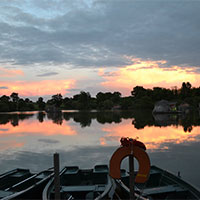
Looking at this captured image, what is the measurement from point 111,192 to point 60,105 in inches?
6377

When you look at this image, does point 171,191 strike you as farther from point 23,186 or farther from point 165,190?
point 23,186

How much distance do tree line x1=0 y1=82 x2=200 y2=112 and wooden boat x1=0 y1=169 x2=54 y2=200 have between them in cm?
9665

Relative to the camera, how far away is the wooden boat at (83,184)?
898 cm

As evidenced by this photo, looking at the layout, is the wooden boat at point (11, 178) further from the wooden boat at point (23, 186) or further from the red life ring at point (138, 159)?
the red life ring at point (138, 159)

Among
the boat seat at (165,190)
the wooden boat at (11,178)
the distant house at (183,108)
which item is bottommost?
the wooden boat at (11,178)

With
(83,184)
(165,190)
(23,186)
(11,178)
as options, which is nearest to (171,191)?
(165,190)

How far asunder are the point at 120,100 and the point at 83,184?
451 ft

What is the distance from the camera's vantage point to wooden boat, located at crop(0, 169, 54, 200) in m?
8.73

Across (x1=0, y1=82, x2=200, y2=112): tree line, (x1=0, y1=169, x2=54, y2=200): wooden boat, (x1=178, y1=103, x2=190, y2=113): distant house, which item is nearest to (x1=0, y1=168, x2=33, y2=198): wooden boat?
(x1=0, y1=169, x2=54, y2=200): wooden boat

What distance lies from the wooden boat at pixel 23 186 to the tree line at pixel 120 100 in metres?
96.7

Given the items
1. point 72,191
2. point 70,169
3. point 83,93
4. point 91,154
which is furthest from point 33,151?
point 83,93

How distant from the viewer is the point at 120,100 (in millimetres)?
148125

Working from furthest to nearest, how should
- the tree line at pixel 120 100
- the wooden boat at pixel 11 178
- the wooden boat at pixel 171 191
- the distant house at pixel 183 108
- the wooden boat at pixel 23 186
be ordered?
the tree line at pixel 120 100
the distant house at pixel 183 108
the wooden boat at pixel 11 178
the wooden boat at pixel 23 186
the wooden boat at pixel 171 191

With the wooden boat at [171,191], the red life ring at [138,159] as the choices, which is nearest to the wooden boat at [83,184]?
the wooden boat at [171,191]
